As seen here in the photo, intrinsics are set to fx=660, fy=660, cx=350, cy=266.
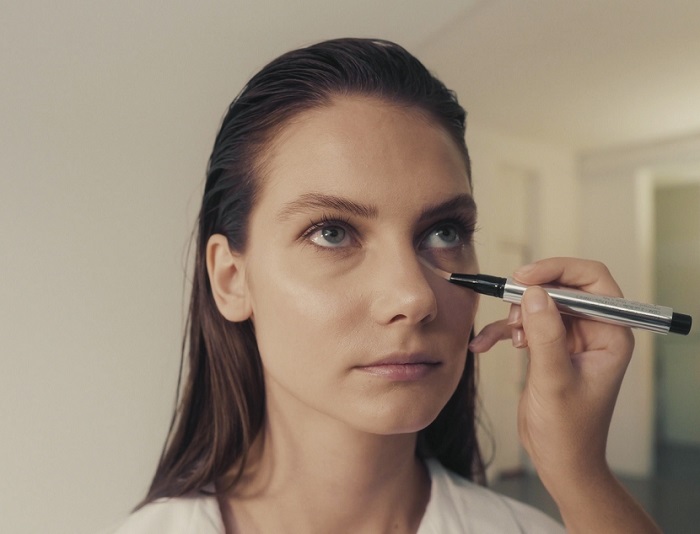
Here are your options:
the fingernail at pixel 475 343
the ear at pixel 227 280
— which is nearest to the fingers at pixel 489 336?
the fingernail at pixel 475 343

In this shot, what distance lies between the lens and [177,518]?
0.67m

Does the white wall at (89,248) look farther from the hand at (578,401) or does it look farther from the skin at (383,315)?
the hand at (578,401)

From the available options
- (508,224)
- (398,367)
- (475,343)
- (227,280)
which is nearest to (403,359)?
(398,367)

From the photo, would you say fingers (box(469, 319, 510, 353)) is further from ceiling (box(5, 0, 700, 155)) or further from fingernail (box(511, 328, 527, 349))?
ceiling (box(5, 0, 700, 155))

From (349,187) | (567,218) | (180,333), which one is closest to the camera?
(349,187)

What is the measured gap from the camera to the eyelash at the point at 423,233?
605mm

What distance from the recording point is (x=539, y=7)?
31.2 inches

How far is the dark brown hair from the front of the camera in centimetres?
67

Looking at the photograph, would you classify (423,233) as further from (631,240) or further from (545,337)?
(631,240)

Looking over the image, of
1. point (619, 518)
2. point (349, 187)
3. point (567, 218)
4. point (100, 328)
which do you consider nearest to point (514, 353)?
point (567, 218)

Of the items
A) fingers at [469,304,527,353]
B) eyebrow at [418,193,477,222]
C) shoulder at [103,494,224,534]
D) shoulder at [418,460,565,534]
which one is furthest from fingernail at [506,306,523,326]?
shoulder at [103,494,224,534]

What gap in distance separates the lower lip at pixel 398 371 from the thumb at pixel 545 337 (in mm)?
101

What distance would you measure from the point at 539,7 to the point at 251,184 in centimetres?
42

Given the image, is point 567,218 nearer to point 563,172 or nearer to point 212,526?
point 563,172
